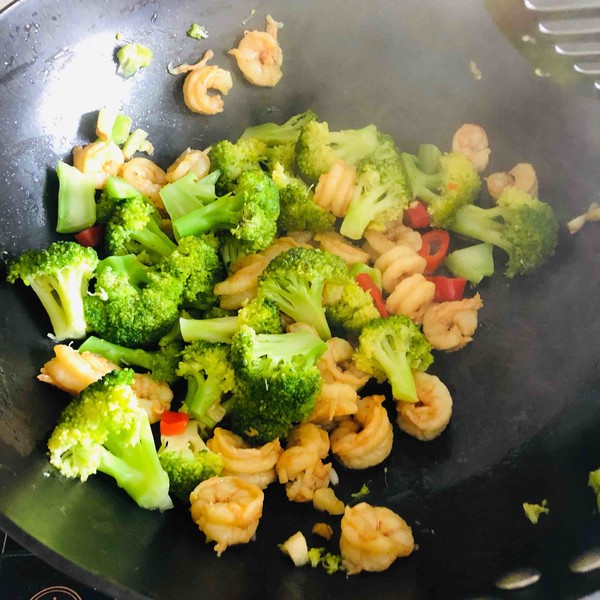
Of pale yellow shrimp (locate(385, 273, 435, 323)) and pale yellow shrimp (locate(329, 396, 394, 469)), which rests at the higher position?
pale yellow shrimp (locate(385, 273, 435, 323))

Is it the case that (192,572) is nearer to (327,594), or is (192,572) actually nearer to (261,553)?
(261,553)

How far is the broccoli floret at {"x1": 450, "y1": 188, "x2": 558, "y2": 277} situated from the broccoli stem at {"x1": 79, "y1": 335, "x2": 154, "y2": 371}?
1033 millimetres

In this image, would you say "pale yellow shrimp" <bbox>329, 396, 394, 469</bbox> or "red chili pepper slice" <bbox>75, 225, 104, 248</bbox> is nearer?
"pale yellow shrimp" <bbox>329, 396, 394, 469</bbox>

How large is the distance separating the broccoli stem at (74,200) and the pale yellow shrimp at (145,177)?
127 millimetres

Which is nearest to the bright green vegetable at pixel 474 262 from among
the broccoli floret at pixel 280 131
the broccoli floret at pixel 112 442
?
the broccoli floret at pixel 280 131

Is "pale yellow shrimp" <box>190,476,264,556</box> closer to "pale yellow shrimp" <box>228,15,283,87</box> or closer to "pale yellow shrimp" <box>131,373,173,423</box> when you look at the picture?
"pale yellow shrimp" <box>131,373,173,423</box>

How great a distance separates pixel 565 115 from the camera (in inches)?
79.5

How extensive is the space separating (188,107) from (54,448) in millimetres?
1167

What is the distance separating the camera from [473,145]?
6.88 ft

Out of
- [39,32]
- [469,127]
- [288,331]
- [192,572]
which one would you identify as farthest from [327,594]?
[39,32]

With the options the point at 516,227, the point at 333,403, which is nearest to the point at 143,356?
the point at 333,403

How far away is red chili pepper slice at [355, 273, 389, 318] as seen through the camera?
1.92m

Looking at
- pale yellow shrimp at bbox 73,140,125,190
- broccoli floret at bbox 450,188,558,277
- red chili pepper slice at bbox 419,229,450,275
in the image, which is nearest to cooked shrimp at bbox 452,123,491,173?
broccoli floret at bbox 450,188,558,277

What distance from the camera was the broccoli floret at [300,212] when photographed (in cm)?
195
